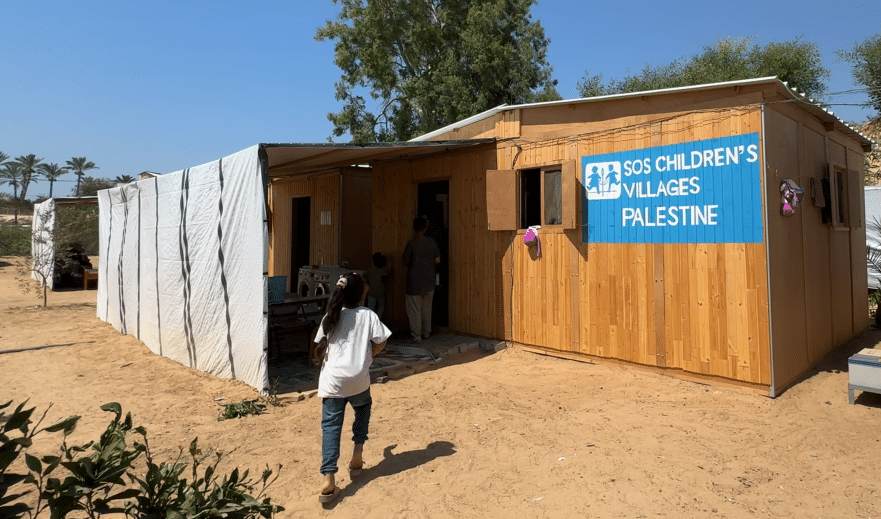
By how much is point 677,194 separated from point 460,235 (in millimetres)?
3285

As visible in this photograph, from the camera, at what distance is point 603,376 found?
20.5 feet

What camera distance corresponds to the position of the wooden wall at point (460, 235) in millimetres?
7777

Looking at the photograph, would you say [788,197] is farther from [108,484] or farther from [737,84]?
[108,484]

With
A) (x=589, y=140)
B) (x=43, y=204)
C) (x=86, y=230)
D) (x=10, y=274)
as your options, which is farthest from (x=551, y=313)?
(x=10, y=274)

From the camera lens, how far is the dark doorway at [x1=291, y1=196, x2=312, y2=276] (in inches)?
441

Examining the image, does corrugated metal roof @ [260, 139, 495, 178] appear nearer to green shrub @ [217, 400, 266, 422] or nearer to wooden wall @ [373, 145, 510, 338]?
wooden wall @ [373, 145, 510, 338]

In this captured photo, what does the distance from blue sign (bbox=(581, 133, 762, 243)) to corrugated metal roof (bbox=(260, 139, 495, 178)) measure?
1.94m

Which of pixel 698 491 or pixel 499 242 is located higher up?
pixel 499 242

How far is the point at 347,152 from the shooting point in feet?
23.9

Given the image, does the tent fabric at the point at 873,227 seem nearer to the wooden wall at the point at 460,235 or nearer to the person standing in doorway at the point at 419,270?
the wooden wall at the point at 460,235

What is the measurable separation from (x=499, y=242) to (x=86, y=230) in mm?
13856

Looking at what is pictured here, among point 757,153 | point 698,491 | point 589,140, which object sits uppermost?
point 589,140

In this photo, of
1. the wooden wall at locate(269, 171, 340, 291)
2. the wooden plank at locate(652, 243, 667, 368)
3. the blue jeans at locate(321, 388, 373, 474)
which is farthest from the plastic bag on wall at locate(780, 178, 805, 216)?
the wooden wall at locate(269, 171, 340, 291)

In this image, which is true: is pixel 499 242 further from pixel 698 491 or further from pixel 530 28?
pixel 530 28
